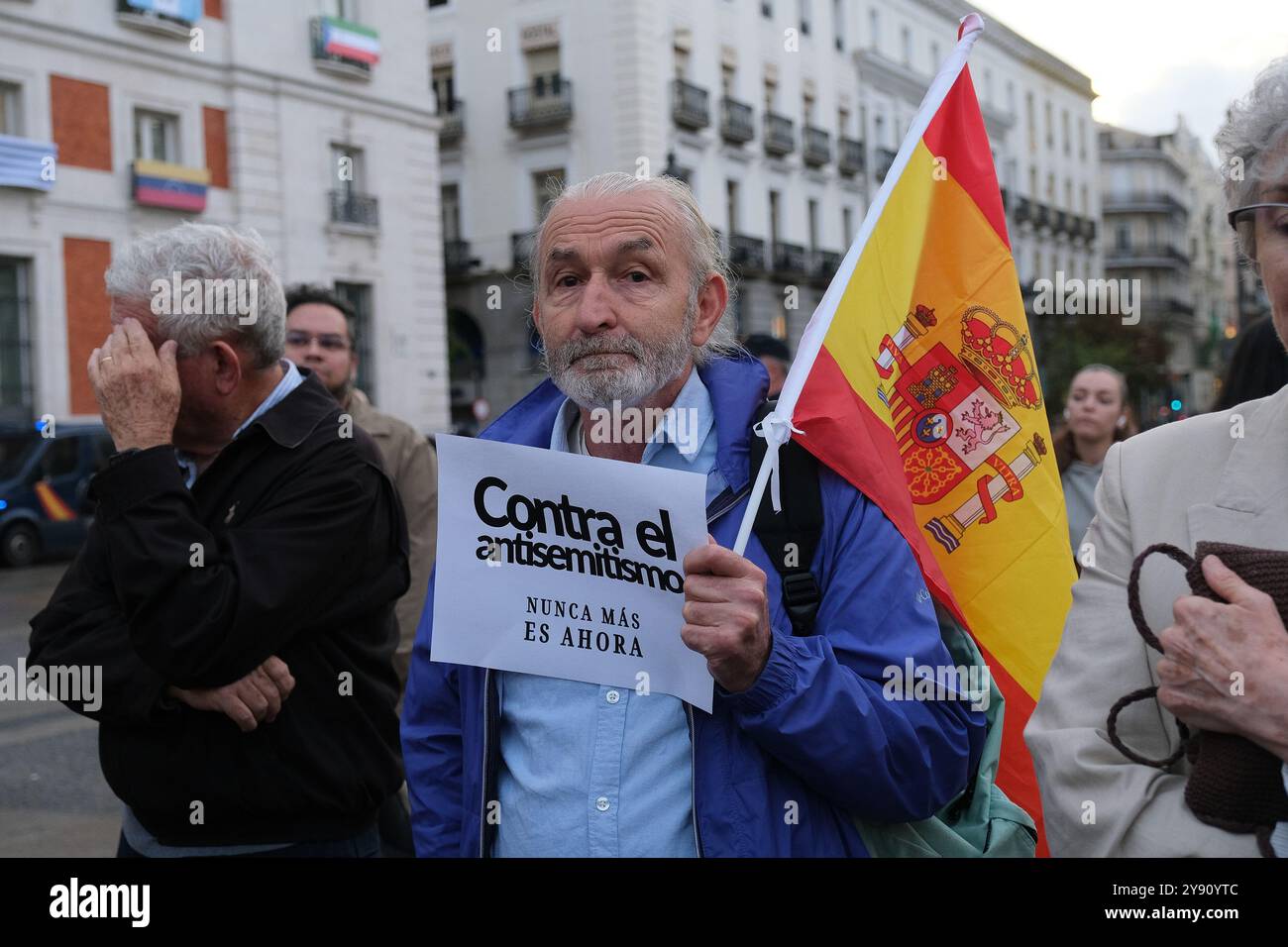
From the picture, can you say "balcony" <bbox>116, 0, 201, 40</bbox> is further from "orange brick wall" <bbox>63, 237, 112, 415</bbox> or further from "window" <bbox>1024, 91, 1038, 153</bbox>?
"window" <bbox>1024, 91, 1038, 153</bbox>

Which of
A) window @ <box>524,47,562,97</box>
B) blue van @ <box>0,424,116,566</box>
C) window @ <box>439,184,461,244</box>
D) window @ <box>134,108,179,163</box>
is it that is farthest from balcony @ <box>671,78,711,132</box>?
blue van @ <box>0,424,116,566</box>

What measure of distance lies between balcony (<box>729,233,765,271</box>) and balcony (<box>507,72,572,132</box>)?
6427mm

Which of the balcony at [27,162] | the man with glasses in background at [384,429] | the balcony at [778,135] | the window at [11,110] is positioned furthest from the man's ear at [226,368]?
the balcony at [778,135]

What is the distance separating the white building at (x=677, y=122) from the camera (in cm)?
3206

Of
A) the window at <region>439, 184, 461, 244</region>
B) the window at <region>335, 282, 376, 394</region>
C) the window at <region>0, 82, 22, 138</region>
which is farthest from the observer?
the window at <region>439, 184, 461, 244</region>

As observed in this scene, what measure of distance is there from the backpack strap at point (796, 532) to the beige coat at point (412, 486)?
2.44 m

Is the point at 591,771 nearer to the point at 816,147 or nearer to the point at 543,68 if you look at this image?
the point at 543,68

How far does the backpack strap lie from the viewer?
1.98 metres

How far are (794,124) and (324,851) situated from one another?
3781 cm

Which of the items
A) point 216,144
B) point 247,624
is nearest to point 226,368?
point 247,624

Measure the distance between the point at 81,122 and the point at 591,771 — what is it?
70.2ft

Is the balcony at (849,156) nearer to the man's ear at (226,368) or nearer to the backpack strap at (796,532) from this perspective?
the man's ear at (226,368)

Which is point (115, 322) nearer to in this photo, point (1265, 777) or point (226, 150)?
point (1265, 777)

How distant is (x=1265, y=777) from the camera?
1.50 metres
